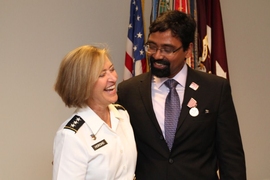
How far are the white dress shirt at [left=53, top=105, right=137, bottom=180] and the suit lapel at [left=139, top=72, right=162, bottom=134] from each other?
162 millimetres

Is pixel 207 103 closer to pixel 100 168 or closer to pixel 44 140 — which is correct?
pixel 100 168

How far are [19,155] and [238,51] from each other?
2324mm

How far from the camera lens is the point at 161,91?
6.33 ft

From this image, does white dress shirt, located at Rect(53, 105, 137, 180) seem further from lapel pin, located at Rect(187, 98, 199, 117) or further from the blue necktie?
lapel pin, located at Rect(187, 98, 199, 117)

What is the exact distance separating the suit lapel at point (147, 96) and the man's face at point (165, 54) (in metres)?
0.08

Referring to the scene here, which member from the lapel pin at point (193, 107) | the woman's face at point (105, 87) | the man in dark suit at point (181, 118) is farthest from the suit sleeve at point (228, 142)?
the woman's face at point (105, 87)

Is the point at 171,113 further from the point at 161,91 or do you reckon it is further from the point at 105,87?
the point at 105,87

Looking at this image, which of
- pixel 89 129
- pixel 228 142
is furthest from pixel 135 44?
pixel 89 129

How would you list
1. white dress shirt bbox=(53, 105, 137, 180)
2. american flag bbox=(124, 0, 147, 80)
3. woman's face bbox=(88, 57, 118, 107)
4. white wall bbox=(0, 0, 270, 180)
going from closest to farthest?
white dress shirt bbox=(53, 105, 137, 180), woman's face bbox=(88, 57, 118, 107), white wall bbox=(0, 0, 270, 180), american flag bbox=(124, 0, 147, 80)

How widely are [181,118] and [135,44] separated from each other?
→ 1200 millimetres

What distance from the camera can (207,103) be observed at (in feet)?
6.12

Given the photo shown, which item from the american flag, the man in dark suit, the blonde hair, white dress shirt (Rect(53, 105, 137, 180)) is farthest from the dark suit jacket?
the american flag

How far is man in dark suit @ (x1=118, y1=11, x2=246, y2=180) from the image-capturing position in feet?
6.00

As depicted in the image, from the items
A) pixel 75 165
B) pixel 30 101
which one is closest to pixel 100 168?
pixel 75 165
